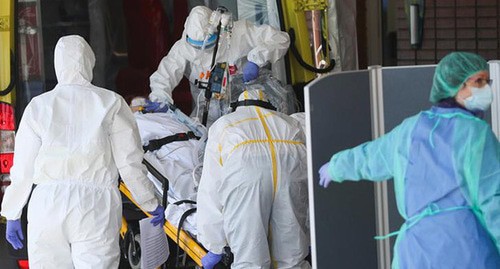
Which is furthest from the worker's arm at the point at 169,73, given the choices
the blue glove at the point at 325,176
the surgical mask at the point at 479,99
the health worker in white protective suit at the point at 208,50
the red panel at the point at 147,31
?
the surgical mask at the point at 479,99

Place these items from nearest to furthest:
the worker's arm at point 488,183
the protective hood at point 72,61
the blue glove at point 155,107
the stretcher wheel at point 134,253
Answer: the worker's arm at point 488,183 → the protective hood at point 72,61 → the stretcher wheel at point 134,253 → the blue glove at point 155,107

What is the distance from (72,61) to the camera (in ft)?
18.0

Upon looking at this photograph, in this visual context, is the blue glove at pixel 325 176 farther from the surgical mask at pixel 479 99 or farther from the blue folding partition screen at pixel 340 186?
the surgical mask at pixel 479 99

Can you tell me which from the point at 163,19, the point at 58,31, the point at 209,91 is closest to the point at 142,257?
the point at 209,91

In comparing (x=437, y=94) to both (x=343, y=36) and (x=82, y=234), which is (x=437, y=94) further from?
(x=343, y=36)

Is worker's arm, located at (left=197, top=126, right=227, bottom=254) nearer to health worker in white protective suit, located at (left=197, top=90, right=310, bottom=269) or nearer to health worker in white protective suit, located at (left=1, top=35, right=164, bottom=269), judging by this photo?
health worker in white protective suit, located at (left=197, top=90, right=310, bottom=269)

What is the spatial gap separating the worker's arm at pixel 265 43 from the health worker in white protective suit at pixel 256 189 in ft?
4.45

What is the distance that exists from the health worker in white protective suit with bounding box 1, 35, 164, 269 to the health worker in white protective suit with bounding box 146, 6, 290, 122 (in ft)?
4.77

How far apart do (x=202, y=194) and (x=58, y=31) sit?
A: 198 centimetres

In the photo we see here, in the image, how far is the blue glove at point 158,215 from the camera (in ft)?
19.2

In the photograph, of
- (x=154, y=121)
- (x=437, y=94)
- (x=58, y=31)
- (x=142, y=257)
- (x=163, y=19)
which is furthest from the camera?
(x=163, y=19)

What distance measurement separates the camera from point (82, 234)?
5340 millimetres

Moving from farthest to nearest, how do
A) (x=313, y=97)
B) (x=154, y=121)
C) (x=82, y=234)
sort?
(x=154, y=121)
(x=82, y=234)
(x=313, y=97)

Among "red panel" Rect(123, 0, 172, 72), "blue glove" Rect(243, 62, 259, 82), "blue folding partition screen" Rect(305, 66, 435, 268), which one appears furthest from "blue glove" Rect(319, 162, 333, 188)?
"red panel" Rect(123, 0, 172, 72)
